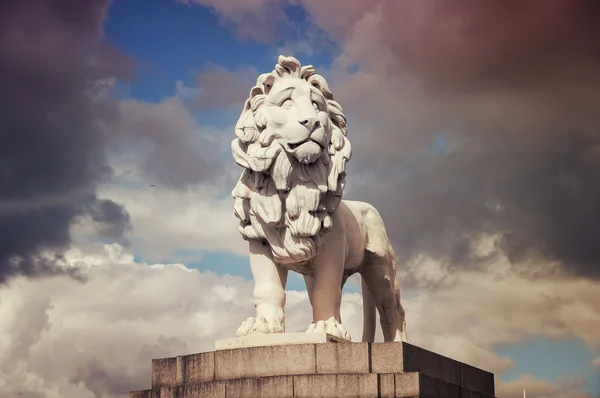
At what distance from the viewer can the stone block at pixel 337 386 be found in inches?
538

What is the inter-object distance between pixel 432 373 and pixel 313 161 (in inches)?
114

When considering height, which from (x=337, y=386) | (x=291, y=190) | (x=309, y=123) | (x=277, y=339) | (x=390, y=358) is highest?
(x=309, y=123)

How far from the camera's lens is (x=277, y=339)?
1431 centimetres

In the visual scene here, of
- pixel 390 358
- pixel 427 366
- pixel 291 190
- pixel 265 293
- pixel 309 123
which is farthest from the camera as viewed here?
pixel 265 293

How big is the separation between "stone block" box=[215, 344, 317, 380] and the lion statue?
1.35ft

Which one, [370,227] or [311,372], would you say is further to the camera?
[370,227]

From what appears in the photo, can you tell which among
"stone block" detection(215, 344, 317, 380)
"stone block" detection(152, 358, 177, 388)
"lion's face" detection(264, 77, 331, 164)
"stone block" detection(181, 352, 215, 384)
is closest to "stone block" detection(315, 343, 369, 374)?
"stone block" detection(215, 344, 317, 380)

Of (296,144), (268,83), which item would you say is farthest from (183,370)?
(268,83)

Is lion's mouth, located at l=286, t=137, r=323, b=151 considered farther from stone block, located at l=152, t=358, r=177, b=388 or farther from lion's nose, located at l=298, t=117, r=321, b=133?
stone block, located at l=152, t=358, r=177, b=388

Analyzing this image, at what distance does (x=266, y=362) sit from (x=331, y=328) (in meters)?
1.06

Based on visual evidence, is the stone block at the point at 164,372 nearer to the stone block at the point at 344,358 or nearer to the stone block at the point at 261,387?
the stone block at the point at 261,387

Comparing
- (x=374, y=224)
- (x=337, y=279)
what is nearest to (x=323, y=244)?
(x=337, y=279)

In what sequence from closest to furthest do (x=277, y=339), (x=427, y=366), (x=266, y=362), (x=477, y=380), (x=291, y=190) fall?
(x=266, y=362) < (x=277, y=339) < (x=427, y=366) < (x=291, y=190) < (x=477, y=380)

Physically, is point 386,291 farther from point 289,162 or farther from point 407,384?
point 407,384
